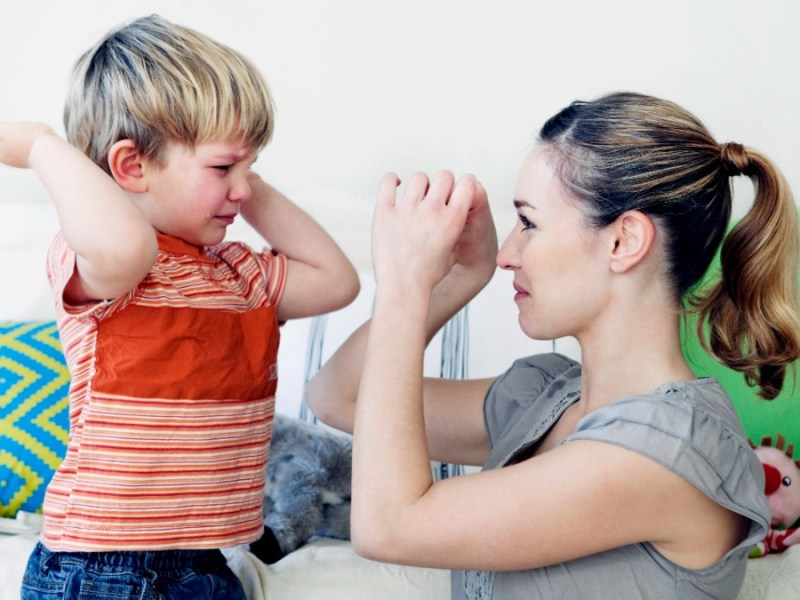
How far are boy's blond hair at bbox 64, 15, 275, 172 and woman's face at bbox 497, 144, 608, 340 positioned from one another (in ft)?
1.16

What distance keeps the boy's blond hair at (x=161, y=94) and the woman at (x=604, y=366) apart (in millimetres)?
215

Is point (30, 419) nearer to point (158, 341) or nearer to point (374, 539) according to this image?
point (158, 341)

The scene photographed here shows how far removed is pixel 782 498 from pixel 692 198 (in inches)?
28.1

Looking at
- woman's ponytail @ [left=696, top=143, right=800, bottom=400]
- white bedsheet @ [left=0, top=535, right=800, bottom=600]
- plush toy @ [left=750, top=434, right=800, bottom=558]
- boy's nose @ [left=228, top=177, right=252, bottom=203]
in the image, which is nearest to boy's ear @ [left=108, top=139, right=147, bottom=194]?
boy's nose @ [left=228, top=177, right=252, bottom=203]

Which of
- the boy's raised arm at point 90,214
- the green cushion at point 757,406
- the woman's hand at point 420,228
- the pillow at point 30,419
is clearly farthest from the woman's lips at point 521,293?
the pillow at point 30,419

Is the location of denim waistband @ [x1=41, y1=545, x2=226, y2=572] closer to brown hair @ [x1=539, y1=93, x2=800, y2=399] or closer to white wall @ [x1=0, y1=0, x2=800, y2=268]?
brown hair @ [x1=539, y1=93, x2=800, y2=399]

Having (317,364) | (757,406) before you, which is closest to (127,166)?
(317,364)

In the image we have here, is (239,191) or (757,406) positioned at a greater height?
(239,191)

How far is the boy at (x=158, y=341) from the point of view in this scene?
1.21 metres

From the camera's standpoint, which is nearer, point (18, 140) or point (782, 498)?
point (18, 140)

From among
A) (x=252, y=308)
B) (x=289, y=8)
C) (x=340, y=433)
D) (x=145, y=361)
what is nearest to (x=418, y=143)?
(x=289, y=8)

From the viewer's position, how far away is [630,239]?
1.20 meters

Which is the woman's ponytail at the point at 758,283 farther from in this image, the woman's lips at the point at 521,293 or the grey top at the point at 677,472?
the woman's lips at the point at 521,293

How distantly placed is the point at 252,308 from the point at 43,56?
4.20 feet
